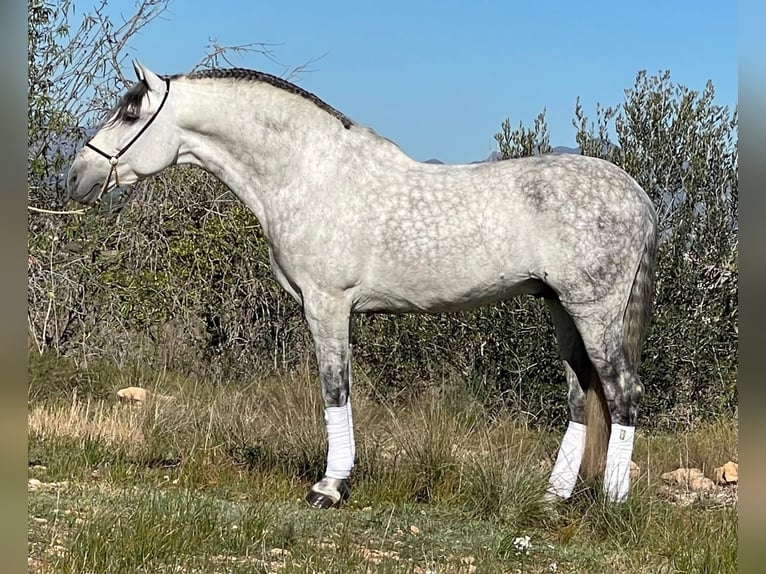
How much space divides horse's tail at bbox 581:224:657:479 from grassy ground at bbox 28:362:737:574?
23cm

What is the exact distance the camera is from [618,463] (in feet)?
14.9

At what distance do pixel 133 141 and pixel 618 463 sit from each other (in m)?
3.20

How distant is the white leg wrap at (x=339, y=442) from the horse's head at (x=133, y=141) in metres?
1.72

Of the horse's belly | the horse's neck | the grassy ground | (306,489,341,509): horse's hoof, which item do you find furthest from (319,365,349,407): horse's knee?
the horse's neck

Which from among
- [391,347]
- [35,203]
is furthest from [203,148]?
[35,203]

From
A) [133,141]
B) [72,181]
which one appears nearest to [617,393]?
[133,141]

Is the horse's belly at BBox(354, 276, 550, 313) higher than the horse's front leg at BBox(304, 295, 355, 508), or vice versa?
the horse's belly at BBox(354, 276, 550, 313)

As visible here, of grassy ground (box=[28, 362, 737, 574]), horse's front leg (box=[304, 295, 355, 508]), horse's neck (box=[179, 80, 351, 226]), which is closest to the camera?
→ grassy ground (box=[28, 362, 737, 574])

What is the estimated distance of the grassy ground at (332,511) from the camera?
151 inches

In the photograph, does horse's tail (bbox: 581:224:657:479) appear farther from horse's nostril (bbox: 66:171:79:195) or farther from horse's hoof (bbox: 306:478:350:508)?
horse's nostril (bbox: 66:171:79:195)

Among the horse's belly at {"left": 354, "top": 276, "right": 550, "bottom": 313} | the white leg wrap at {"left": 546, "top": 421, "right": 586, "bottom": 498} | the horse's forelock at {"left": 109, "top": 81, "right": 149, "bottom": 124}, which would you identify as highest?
the horse's forelock at {"left": 109, "top": 81, "right": 149, "bottom": 124}

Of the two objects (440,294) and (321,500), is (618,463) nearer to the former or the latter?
(440,294)

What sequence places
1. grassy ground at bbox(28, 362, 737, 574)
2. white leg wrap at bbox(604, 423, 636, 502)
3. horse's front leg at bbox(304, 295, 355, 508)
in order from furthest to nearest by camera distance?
horse's front leg at bbox(304, 295, 355, 508)
white leg wrap at bbox(604, 423, 636, 502)
grassy ground at bbox(28, 362, 737, 574)

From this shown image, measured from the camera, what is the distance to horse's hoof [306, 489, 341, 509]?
15.3ft
